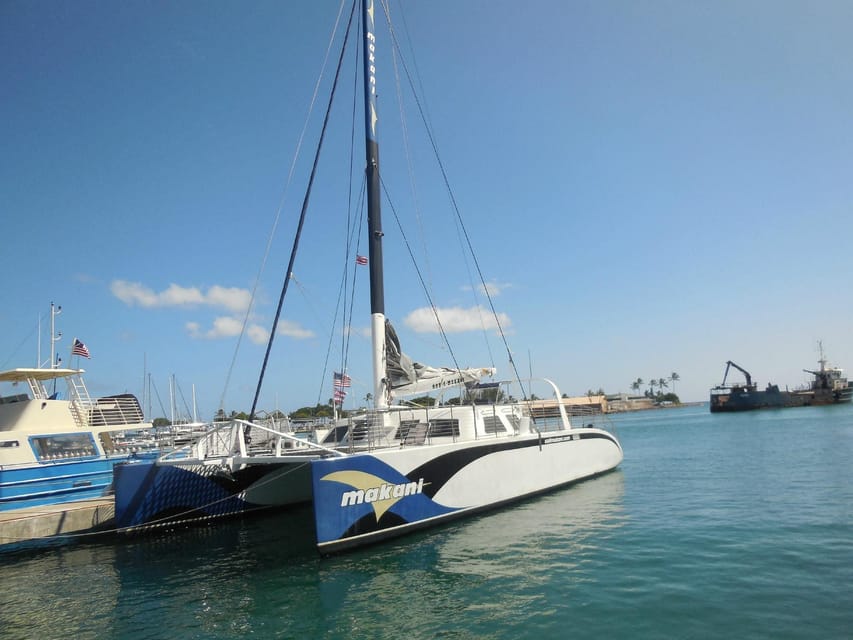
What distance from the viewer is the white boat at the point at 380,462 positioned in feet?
31.3

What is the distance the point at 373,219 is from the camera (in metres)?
13.8

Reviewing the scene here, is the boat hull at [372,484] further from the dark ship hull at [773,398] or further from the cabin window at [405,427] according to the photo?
the dark ship hull at [773,398]

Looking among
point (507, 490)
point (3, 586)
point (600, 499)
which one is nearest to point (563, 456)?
point (600, 499)

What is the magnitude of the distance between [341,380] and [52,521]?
7612 mm

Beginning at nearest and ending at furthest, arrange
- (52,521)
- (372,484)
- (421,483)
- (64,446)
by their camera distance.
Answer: (372,484) < (421,483) < (52,521) < (64,446)

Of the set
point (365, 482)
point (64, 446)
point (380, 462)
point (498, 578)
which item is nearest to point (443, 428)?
point (380, 462)

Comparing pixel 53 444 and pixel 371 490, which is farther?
pixel 53 444

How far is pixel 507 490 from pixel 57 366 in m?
14.9

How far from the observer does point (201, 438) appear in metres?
11.7

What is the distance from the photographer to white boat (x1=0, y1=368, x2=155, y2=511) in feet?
44.6

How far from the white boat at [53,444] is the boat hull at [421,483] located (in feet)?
30.3

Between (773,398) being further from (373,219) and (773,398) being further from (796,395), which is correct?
(373,219)

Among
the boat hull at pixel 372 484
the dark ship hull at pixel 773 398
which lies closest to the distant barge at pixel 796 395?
the dark ship hull at pixel 773 398

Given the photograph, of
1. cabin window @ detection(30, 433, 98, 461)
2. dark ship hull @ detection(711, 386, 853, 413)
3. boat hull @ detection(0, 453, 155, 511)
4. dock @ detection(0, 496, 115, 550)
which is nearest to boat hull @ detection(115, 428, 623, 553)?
dock @ detection(0, 496, 115, 550)
